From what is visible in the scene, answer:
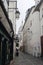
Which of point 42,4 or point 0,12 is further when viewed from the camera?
point 42,4

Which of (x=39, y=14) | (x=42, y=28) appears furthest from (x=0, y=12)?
(x=39, y=14)

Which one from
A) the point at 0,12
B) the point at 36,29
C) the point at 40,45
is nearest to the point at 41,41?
the point at 40,45

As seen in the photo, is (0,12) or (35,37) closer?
(0,12)

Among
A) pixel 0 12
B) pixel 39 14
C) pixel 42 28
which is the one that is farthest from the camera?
pixel 39 14

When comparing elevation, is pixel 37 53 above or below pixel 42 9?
below

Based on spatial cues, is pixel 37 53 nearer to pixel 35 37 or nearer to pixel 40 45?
pixel 40 45

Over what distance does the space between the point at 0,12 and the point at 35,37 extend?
3257 centimetres

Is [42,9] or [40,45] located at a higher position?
[42,9]

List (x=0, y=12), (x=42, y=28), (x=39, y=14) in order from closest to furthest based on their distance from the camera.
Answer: (x=0, y=12) < (x=42, y=28) < (x=39, y=14)

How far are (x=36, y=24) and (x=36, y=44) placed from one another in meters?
3.64

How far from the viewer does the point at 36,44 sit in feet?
137

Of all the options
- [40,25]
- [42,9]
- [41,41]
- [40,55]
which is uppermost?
[42,9]

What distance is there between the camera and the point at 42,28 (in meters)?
37.5

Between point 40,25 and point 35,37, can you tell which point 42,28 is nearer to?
point 40,25
